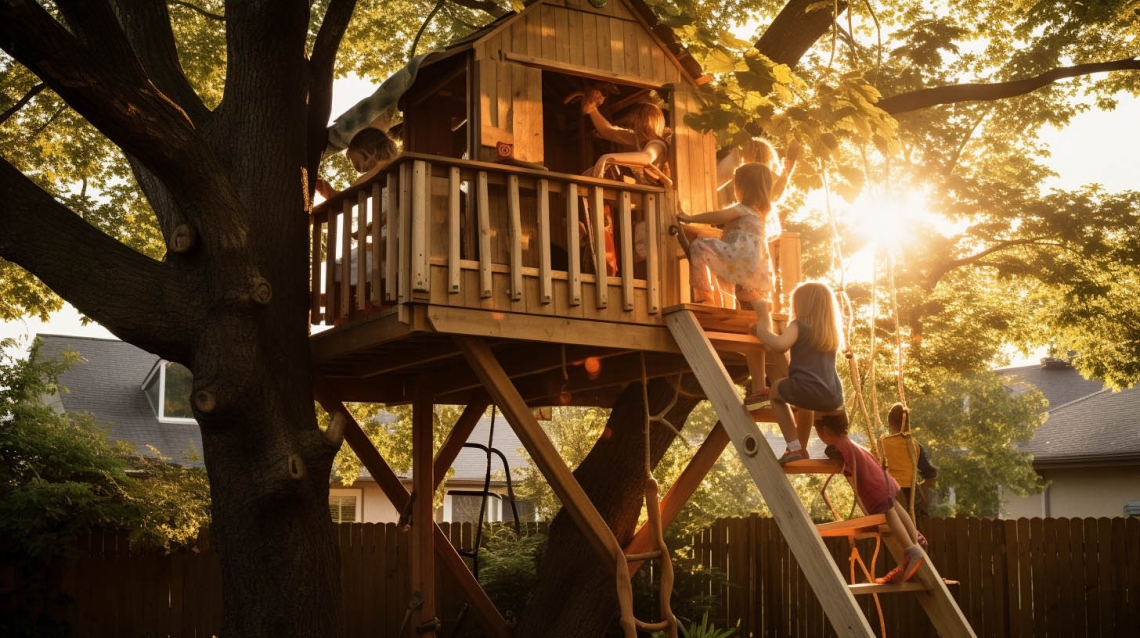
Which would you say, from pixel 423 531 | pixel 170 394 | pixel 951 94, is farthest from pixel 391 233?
pixel 170 394

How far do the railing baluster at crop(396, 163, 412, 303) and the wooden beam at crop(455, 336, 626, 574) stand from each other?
53 centimetres

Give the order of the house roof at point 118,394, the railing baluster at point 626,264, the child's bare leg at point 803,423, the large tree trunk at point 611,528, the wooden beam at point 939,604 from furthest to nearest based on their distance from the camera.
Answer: the house roof at point 118,394
the large tree trunk at point 611,528
the railing baluster at point 626,264
the child's bare leg at point 803,423
the wooden beam at point 939,604

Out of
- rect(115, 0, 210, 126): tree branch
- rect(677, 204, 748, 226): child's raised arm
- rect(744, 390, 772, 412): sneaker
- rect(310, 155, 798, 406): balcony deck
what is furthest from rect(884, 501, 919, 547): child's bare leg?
rect(115, 0, 210, 126): tree branch

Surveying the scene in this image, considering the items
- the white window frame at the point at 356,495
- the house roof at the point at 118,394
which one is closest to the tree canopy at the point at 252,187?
the house roof at the point at 118,394

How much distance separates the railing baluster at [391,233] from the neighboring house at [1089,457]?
21.2 meters

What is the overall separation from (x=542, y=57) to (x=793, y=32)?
3.56 m

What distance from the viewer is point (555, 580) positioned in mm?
10008

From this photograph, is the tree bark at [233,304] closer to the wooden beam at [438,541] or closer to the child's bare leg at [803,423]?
the wooden beam at [438,541]

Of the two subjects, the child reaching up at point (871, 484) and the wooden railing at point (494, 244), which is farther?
the wooden railing at point (494, 244)

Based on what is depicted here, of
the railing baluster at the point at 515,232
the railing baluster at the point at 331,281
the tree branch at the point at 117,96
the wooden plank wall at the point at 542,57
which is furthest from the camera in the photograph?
the railing baluster at the point at 331,281

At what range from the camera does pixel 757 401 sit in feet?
23.2

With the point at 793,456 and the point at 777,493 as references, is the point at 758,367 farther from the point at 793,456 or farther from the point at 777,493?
the point at 777,493

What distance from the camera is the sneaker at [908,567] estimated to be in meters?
6.63

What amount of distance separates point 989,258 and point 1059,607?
828cm
